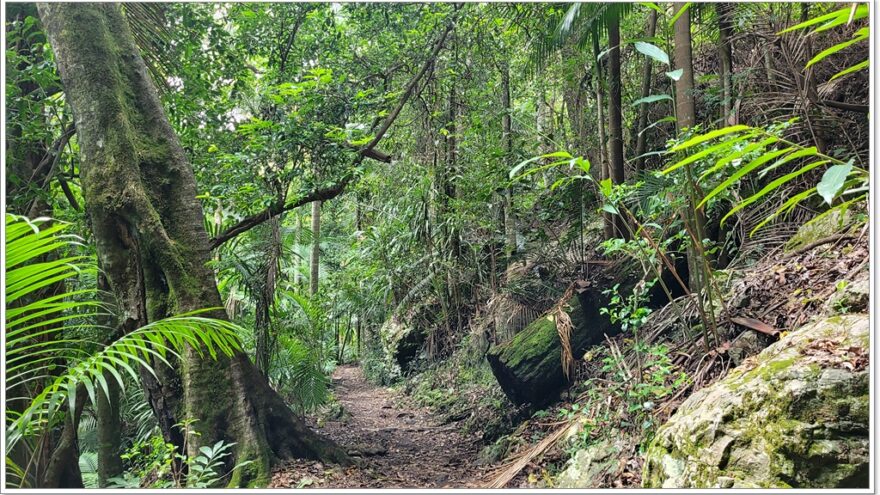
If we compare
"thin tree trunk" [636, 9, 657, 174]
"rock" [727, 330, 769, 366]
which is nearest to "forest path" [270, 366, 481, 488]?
"rock" [727, 330, 769, 366]

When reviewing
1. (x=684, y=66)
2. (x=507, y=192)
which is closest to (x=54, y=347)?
Result: (x=507, y=192)

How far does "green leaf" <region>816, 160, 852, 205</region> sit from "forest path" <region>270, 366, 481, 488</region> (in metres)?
3.31

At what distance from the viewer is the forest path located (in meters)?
3.57

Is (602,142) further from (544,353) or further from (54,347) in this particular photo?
(54,347)

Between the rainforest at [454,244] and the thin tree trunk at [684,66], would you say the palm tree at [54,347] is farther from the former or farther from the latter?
the thin tree trunk at [684,66]

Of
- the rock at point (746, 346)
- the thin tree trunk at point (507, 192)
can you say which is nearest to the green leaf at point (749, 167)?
the rock at point (746, 346)

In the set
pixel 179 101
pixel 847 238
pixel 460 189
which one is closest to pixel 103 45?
pixel 179 101

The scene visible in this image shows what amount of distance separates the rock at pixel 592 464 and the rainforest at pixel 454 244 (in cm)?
3

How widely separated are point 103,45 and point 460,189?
396cm

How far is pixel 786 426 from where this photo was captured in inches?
76.6

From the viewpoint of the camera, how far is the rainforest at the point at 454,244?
224 centimetres

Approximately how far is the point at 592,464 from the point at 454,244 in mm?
4056

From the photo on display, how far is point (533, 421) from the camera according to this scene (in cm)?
468

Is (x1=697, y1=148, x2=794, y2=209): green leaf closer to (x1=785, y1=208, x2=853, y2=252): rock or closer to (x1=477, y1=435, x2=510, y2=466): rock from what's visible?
(x1=785, y1=208, x2=853, y2=252): rock
